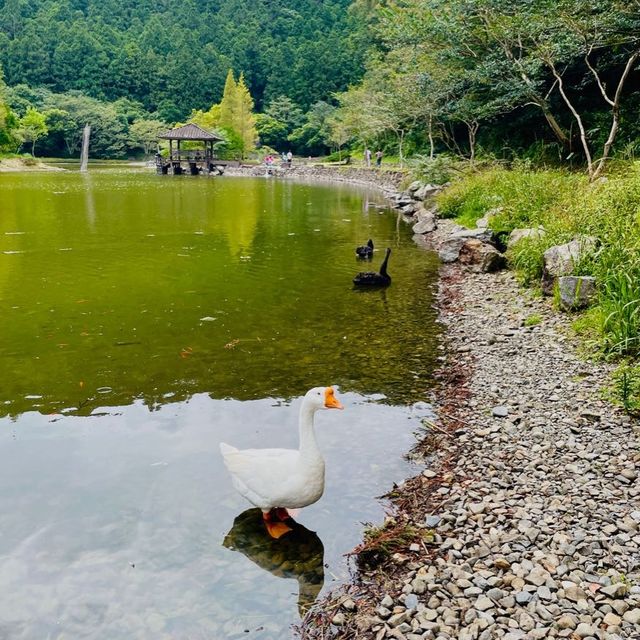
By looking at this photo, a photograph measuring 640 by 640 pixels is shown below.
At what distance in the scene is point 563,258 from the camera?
732 cm

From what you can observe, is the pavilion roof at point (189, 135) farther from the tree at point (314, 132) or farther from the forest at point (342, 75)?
the tree at point (314, 132)

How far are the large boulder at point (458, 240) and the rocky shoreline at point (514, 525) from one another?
5747 mm

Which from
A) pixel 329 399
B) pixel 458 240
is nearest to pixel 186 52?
pixel 458 240

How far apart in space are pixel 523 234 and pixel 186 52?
84.6m

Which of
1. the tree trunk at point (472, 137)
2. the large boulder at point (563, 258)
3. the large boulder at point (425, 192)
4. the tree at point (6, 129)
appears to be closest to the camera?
the large boulder at point (563, 258)

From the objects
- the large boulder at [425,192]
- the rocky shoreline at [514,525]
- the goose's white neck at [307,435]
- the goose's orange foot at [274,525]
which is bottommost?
the goose's orange foot at [274,525]

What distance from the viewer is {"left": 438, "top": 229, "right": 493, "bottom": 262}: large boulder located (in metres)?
11.1

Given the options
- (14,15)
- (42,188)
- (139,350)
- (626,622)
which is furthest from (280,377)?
(14,15)

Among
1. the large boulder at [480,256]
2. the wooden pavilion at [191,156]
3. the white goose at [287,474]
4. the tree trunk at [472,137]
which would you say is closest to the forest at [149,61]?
the wooden pavilion at [191,156]

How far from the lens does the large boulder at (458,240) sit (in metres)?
11.1

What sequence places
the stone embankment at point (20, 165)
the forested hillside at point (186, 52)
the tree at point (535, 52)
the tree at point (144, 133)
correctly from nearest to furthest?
the tree at point (535, 52) → the stone embankment at point (20, 165) → the tree at point (144, 133) → the forested hillside at point (186, 52)

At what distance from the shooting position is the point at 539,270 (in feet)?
27.7

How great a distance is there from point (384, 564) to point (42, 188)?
31841 mm

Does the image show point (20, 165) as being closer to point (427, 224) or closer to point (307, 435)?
point (427, 224)
